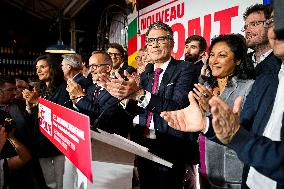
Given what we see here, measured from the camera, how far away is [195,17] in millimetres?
4281

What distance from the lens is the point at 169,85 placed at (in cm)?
233

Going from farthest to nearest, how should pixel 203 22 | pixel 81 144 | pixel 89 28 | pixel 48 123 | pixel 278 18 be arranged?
pixel 89 28 → pixel 203 22 → pixel 48 123 → pixel 81 144 → pixel 278 18

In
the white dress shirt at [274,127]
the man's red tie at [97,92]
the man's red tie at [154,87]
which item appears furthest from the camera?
the man's red tie at [97,92]

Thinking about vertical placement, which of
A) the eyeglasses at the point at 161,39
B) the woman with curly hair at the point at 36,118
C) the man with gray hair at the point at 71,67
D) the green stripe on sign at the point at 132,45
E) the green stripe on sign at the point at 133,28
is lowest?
the woman with curly hair at the point at 36,118

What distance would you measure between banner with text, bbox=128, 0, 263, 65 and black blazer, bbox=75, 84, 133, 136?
5.71ft

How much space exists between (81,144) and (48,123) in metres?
0.74

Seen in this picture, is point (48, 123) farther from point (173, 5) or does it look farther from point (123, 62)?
point (173, 5)

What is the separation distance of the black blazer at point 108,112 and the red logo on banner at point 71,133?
2.29ft

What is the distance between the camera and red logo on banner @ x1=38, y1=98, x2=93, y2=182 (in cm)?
114

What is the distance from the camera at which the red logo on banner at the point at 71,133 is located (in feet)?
3.74

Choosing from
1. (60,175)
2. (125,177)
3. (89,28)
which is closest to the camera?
(125,177)

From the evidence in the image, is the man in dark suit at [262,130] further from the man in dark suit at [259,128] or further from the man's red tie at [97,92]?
the man's red tie at [97,92]

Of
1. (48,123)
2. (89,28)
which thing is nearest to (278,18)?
(48,123)

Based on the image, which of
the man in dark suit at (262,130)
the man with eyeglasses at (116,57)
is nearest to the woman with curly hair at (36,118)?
the man with eyeglasses at (116,57)
